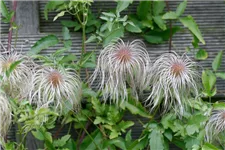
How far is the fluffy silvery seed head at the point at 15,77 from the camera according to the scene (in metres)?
2.17

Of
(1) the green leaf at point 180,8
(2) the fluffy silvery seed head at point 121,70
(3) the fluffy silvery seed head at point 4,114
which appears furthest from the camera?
(1) the green leaf at point 180,8

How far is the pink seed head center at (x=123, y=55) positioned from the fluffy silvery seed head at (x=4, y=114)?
44 centimetres

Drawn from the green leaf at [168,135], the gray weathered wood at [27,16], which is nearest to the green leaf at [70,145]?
the green leaf at [168,135]

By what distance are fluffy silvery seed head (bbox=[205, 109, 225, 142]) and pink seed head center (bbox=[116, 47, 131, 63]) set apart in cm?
40

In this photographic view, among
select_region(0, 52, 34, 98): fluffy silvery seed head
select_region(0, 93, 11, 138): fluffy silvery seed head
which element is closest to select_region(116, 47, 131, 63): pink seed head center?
select_region(0, 52, 34, 98): fluffy silvery seed head

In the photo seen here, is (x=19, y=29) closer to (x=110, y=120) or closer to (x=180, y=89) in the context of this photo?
(x=110, y=120)

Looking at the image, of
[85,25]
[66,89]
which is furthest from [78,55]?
[66,89]

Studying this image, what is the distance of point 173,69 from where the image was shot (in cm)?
222

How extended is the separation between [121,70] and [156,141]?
30cm

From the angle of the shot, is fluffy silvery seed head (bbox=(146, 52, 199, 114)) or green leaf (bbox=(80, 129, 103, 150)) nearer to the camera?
fluffy silvery seed head (bbox=(146, 52, 199, 114))

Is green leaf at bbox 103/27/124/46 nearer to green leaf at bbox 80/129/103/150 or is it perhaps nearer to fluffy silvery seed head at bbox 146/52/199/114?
fluffy silvery seed head at bbox 146/52/199/114

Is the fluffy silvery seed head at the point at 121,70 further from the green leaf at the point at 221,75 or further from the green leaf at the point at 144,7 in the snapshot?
the green leaf at the point at 221,75

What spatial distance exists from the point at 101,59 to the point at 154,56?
27 centimetres

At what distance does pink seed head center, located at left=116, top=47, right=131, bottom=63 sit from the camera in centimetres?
221
